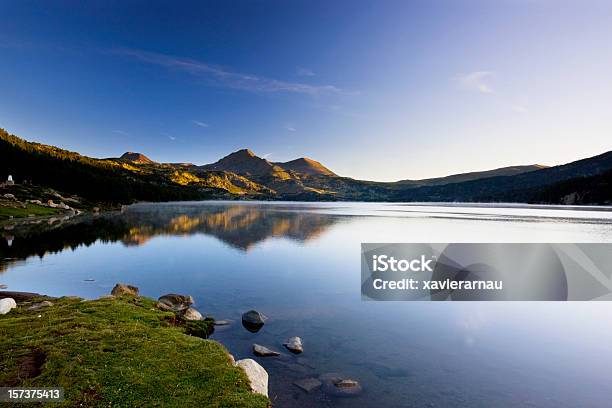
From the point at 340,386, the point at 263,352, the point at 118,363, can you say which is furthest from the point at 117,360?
the point at 340,386

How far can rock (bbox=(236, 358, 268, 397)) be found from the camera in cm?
1650

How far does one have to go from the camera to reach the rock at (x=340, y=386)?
1775 cm

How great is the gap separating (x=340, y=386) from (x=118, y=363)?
11584 millimetres

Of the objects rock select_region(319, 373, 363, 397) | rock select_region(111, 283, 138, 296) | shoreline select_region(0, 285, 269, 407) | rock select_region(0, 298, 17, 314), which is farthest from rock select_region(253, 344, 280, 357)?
rock select_region(0, 298, 17, 314)

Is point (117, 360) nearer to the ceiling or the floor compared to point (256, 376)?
nearer to the ceiling

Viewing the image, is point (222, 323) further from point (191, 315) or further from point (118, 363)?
point (118, 363)

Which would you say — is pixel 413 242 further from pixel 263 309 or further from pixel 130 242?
pixel 130 242

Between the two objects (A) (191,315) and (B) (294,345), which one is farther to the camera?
(A) (191,315)

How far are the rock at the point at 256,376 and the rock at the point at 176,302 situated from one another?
48.6ft

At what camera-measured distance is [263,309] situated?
32.3 meters

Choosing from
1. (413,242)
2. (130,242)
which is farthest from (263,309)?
(130,242)

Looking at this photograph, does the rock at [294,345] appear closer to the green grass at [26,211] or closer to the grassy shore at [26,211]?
the grassy shore at [26,211]

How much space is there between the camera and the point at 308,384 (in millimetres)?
18672

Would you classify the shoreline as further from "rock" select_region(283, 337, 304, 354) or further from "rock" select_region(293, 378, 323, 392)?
"rock" select_region(283, 337, 304, 354)
